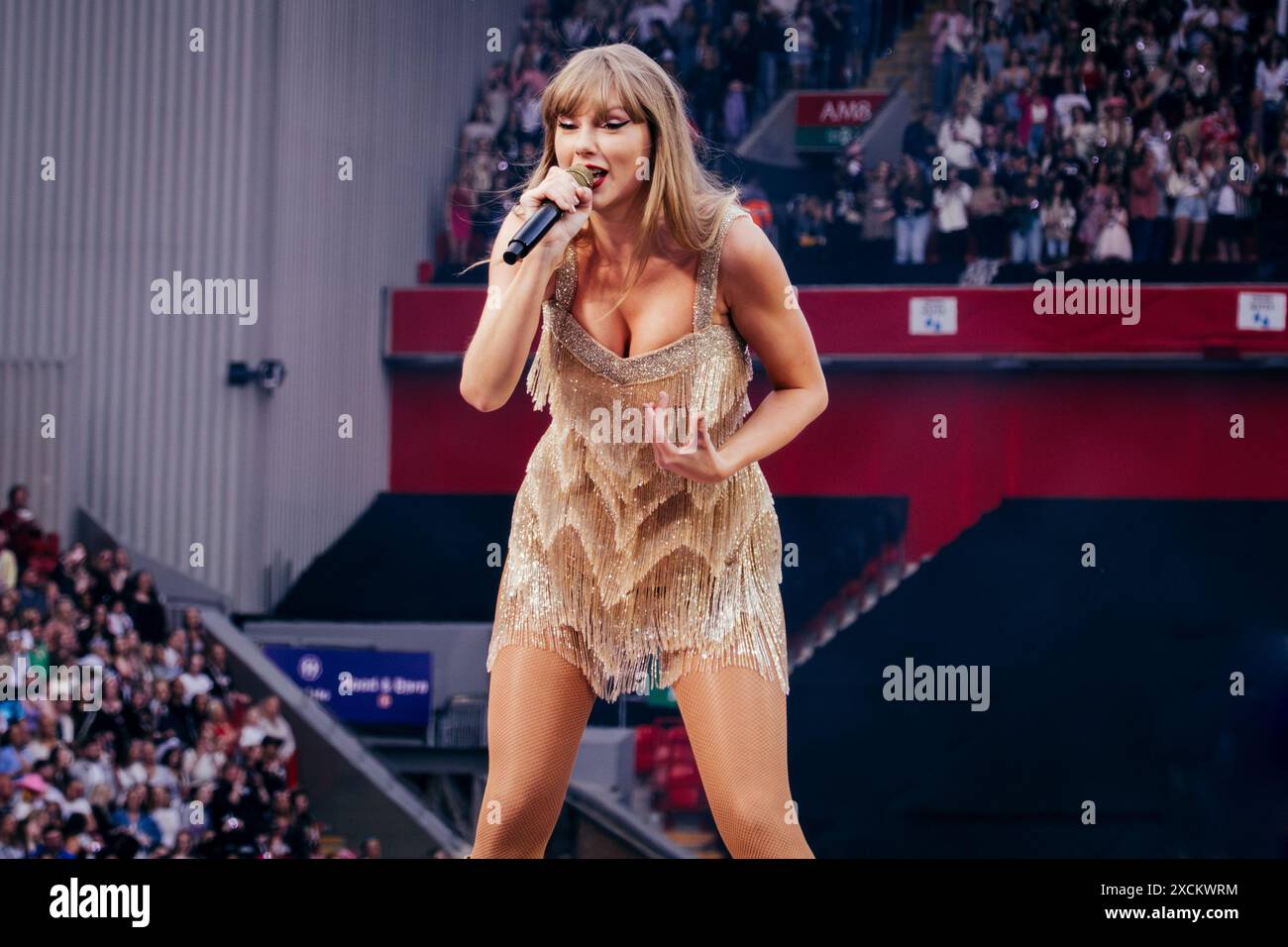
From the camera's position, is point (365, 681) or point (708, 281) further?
point (365, 681)

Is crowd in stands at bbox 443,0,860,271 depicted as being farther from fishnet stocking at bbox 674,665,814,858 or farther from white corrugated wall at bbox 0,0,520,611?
fishnet stocking at bbox 674,665,814,858

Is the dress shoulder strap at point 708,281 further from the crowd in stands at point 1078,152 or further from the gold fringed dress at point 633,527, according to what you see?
the crowd in stands at point 1078,152

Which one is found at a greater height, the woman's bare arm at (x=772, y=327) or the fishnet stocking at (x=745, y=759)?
the woman's bare arm at (x=772, y=327)

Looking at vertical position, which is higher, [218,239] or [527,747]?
[218,239]

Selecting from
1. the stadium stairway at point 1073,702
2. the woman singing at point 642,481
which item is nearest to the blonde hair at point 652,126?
the woman singing at point 642,481

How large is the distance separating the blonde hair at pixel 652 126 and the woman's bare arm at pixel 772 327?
0.05 metres

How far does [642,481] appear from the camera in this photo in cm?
224

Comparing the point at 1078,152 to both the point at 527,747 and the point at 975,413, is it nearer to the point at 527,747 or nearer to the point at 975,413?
the point at 975,413

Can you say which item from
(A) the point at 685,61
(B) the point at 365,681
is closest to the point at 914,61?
(A) the point at 685,61

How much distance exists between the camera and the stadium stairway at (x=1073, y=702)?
207 inches

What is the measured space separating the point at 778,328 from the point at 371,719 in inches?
139

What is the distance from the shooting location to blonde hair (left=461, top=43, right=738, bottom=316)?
85.0 inches

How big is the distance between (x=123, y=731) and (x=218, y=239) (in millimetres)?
1818
